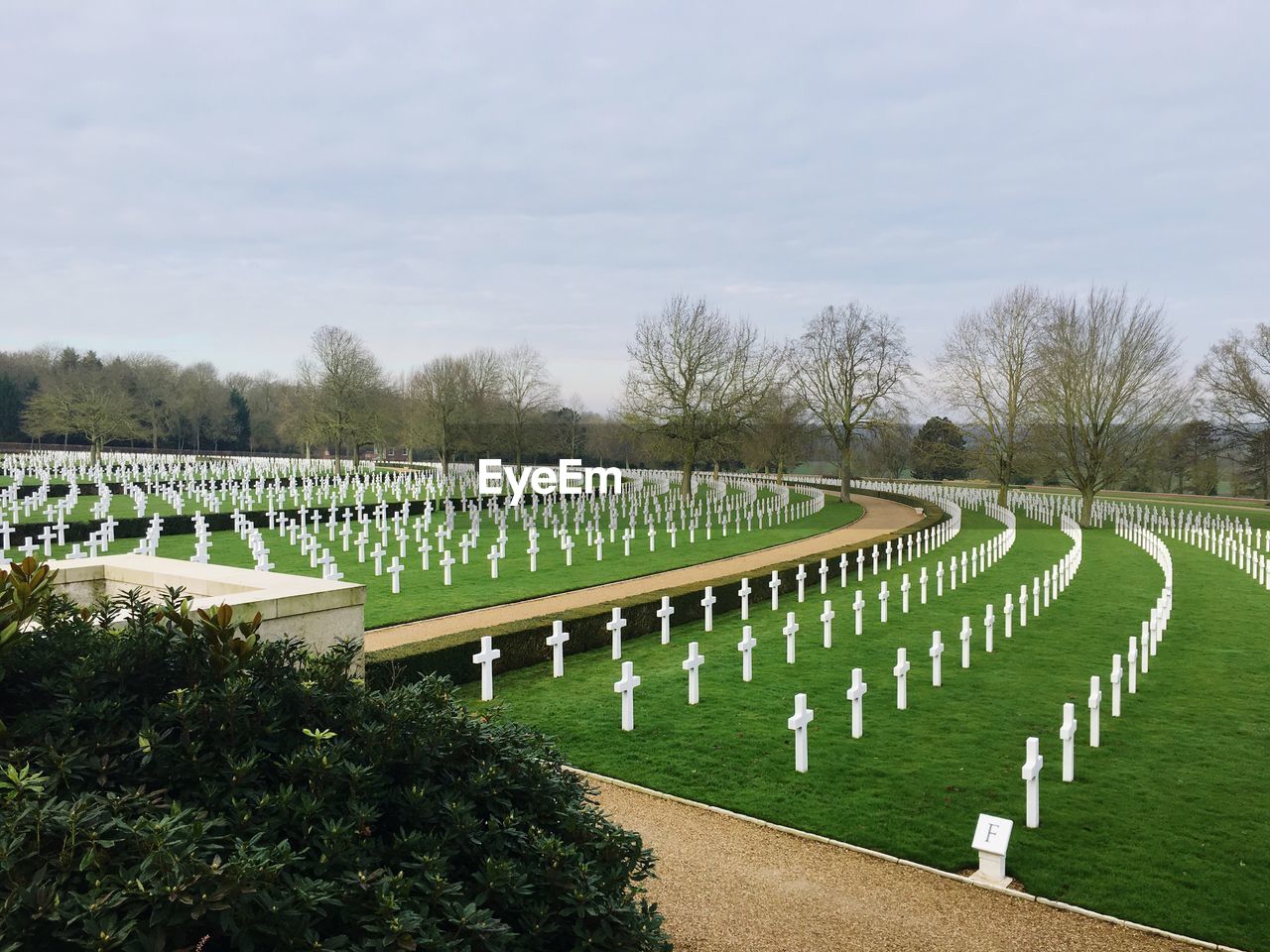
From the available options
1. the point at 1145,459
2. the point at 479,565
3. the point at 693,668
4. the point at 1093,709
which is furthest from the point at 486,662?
the point at 1145,459

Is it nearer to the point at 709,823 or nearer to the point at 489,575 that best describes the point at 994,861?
the point at 709,823

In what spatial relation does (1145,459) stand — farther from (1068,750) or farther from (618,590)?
(1068,750)

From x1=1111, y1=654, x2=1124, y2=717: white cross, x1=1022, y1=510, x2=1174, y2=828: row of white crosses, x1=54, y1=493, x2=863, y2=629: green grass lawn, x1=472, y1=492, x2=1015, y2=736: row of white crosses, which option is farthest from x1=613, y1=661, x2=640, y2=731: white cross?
x1=54, y1=493, x2=863, y2=629: green grass lawn

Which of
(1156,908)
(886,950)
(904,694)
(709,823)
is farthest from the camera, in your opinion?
(904,694)

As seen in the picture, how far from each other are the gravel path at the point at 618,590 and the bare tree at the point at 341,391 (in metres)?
37.4

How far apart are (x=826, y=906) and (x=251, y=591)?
5.24 meters

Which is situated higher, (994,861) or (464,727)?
(464,727)

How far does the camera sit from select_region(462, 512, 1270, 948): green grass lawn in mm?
6527

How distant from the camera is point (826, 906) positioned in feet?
19.1

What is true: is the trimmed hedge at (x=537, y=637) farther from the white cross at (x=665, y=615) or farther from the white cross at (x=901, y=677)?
the white cross at (x=901, y=677)

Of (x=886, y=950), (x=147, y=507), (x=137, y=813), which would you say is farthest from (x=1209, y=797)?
(x=147, y=507)

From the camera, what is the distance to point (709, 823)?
7.13m

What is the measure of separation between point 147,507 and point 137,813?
114ft

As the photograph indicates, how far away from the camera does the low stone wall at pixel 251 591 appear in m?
6.77
